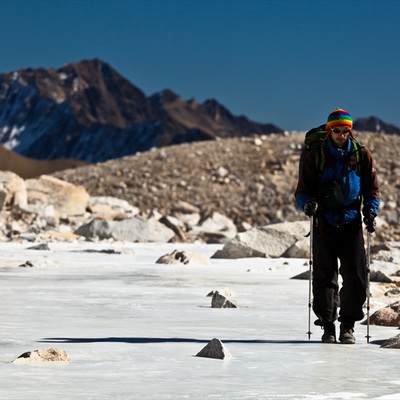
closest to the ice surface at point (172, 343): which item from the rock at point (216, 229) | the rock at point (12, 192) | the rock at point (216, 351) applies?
the rock at point (216, 351)

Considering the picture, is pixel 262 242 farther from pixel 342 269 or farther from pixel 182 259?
pixel 342 269

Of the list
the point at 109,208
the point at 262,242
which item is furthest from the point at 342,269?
the point at 109,208

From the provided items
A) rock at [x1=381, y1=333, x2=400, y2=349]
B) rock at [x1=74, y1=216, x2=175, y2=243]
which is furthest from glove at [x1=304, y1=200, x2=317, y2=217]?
rock at [x1=74, y1=216, x2=175, y2=243]

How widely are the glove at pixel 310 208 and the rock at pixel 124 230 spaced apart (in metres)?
17.6

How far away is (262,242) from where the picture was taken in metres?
19.0

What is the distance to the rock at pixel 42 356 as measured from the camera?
583 centimetres

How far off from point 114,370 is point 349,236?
248 cm

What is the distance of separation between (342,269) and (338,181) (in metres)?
0.64

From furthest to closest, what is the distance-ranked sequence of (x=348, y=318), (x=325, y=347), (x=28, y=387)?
(x=348, y=318) → (x=325, y=347) → (x=28, y=387)

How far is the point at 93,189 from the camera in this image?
44.0m

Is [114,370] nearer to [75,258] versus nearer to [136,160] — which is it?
[75,258]

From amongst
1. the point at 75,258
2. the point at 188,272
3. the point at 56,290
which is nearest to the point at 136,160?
the point at 75,258

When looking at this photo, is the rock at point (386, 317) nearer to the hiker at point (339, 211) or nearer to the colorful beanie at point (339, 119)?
the hiker at point (339, 211)

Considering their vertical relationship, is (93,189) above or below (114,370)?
above
